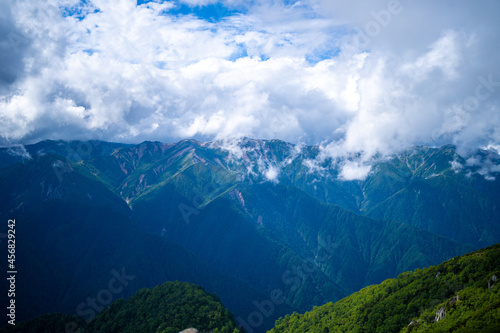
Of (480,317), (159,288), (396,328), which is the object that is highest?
(159,288)

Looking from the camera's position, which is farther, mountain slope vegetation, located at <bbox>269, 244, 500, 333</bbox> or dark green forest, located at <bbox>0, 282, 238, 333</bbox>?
dark green forest, located at <bbox>0, 282, 238, 333</bbox>

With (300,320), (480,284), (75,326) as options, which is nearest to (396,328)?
(480,284)

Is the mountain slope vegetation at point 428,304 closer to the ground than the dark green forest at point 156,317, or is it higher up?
closer to the ground

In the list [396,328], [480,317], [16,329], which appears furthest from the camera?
[16,329]

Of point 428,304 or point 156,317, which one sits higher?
point 156,317

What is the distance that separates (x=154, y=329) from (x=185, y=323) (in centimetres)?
1422

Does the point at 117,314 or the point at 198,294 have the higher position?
the point at 117,314

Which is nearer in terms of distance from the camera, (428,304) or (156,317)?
(428,304)

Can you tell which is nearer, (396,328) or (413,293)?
(396,328)

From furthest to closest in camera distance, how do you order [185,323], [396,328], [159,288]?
[159,288] → [185,323] → [396,328]

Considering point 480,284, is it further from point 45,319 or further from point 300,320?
point 45,319

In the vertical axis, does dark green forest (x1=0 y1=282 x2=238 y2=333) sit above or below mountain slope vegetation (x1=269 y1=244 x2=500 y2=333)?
above

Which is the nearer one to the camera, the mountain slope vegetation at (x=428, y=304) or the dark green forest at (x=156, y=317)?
the mountain slope vegetation at (x=428, y=304)

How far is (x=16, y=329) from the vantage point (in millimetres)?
137000
